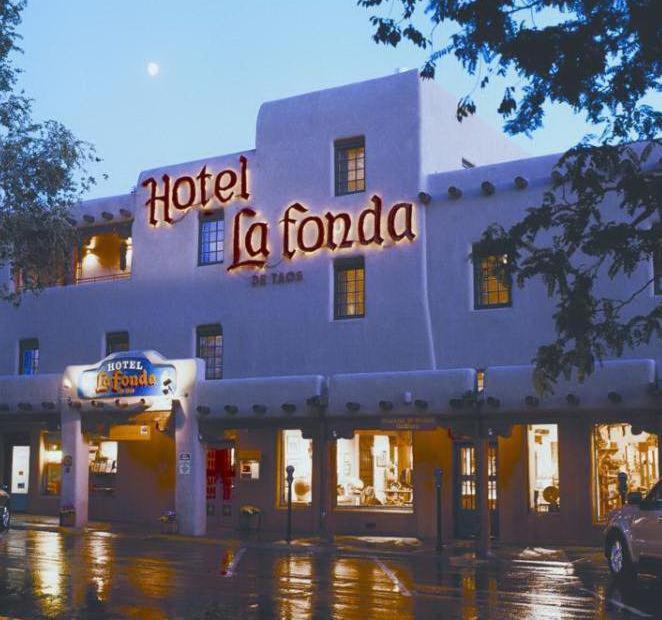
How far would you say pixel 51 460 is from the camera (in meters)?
33.1

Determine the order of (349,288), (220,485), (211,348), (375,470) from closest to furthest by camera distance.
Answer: (375,470)
(349,288)
(220,485)
(211,348)

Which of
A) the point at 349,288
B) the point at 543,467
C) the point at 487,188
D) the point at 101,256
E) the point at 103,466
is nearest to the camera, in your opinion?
the point at 543,467

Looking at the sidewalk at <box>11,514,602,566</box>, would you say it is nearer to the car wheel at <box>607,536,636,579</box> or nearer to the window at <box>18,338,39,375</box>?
the car wheel at <box>607,536,636,579</box>

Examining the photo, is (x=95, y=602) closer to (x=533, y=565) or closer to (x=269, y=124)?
(x=533, y=565)

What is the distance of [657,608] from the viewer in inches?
543

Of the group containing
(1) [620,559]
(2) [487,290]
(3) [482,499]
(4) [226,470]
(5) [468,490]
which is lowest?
(1) [620,559]

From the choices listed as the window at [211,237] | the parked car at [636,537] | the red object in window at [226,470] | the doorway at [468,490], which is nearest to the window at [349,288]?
the window at [211,237]

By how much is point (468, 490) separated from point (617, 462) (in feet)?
12.0

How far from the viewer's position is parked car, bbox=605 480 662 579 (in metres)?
15.0

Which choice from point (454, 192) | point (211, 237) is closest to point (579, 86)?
point (454, 192)

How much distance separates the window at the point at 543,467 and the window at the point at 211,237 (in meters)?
10.3

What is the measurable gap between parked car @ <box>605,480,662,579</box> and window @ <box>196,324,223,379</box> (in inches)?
581

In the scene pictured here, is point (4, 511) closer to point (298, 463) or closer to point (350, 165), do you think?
point (298, 463)

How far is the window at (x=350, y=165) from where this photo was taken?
27.5m
